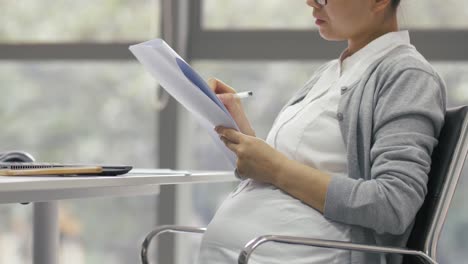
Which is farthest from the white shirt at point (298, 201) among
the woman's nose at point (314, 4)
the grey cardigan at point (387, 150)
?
the woman's nose at point (314, 4)

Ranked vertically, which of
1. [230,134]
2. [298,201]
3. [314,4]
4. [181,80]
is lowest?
[298,201]

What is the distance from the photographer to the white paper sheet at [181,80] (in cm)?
151

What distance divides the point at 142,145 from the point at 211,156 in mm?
304

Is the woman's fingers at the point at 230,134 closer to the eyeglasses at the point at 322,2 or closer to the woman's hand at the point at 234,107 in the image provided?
the woman's hand at the point at 234,107

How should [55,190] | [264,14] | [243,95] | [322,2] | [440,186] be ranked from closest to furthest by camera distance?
[55,190] → [440,186] → [322,2] → [243,95] → [264,14]

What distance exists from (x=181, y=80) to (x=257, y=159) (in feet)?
0.70

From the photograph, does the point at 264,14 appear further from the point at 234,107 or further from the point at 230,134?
the point at 230,134

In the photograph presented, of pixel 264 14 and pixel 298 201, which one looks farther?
pixel 264 14

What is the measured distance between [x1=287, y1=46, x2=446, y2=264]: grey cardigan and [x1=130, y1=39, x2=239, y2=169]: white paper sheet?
0.25 meters

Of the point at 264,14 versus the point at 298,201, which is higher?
the point at 264,14

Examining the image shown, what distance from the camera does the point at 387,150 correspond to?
1431mm

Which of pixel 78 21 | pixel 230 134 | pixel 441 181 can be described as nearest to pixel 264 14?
pixel 78 21

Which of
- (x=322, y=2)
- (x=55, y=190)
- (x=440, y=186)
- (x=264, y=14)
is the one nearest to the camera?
(x=55, y=190)

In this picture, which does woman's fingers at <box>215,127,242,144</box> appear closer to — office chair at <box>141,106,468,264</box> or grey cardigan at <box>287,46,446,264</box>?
grey cardigan at <box>287,46,446,264</box>
